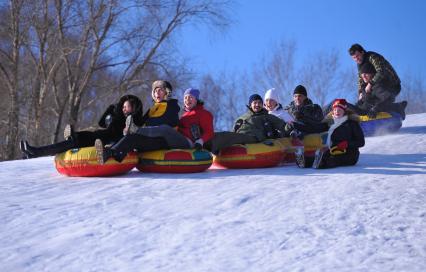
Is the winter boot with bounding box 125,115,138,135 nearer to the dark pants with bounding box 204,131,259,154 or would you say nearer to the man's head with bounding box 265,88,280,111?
the dark pants with bounding box 204,131,259,154

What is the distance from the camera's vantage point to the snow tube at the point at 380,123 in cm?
857

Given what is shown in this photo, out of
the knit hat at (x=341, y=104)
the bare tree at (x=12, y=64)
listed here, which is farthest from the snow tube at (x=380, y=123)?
the bare tree at (x=12, y=64)

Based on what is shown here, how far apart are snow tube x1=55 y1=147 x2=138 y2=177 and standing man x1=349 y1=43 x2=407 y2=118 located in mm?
5144

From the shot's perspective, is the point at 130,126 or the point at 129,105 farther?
the point at 129,105

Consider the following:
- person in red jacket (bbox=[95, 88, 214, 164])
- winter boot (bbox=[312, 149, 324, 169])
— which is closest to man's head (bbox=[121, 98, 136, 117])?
person in red jacket (bbox=[95, 88, 214, 164])

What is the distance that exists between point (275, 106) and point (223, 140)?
4.38 ft

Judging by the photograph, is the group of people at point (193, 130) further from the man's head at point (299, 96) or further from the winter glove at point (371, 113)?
the winter glove at point (371, 113)

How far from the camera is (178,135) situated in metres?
5.24

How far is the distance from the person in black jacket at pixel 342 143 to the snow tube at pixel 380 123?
3.34m

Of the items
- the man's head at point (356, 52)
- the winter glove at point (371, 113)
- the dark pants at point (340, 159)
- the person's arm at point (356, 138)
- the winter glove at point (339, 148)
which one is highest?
the man's head at point (356, 52)

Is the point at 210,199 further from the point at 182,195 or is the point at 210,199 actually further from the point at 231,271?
the point at 231,271

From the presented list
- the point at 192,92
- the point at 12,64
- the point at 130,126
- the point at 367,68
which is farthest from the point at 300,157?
the point at 12,64

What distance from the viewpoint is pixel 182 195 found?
398 centimetres

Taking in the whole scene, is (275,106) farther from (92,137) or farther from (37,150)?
(37,150)
